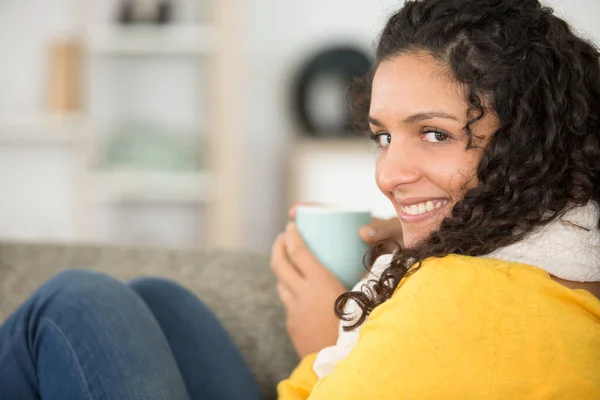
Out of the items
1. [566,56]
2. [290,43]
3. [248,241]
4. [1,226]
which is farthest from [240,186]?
[566,56]

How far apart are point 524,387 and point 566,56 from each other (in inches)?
15.6

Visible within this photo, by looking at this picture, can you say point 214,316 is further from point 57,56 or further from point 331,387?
point 57,56

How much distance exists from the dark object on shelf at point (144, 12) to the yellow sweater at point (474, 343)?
313cm

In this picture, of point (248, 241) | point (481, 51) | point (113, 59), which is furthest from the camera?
point (248, 241)

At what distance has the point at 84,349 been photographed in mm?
1120

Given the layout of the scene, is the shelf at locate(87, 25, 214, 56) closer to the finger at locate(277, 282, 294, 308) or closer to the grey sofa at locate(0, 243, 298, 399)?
the grey sofa at locate(0, 243, 298, 399)

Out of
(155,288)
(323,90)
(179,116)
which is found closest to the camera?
(155,288)

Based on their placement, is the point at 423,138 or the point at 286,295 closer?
the point at 423,138

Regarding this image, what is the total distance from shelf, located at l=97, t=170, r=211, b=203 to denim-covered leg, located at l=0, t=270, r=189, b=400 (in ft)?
8.37

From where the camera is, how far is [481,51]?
3.14 feet

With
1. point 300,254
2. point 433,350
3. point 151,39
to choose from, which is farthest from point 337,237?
point 151,39

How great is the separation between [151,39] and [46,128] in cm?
62

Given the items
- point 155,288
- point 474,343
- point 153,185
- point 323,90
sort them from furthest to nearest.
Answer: point 323,90 → point 153,185 → point 155,288 → point 474,343

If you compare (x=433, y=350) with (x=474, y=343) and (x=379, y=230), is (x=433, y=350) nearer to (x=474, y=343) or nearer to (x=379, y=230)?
(x=474, y=343)
